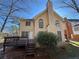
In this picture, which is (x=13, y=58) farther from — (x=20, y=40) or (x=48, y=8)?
(x=48, y=8)

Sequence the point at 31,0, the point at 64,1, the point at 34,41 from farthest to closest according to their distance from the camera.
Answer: the point at 34,41 < the point at 64,1 < the point at 31,0

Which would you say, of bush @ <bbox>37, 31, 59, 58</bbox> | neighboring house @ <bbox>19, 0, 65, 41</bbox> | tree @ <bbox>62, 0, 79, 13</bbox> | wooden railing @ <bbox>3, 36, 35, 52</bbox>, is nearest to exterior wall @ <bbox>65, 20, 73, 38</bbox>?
neighboring house @ <bbox>19, 0, 65, 41</bbox>

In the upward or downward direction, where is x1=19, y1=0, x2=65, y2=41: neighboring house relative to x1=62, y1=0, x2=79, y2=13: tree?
downward

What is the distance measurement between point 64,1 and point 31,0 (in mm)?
5278

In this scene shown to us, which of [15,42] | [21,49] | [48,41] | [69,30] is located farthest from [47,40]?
[69,30]

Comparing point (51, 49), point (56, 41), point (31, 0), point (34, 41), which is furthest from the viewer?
point (34, 41)

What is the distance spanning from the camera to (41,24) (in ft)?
62.9

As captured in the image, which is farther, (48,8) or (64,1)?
(48,8)

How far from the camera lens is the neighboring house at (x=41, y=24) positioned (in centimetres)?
1864

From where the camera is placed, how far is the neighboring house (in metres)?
18.6

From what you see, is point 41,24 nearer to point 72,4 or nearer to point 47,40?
point 47,40

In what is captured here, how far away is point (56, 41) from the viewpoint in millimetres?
14508

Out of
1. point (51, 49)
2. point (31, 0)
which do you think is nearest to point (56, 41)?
point (51, 49)

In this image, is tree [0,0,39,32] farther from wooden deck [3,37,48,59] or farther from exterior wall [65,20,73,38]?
Result: exterior wall [65,20,73,38]
